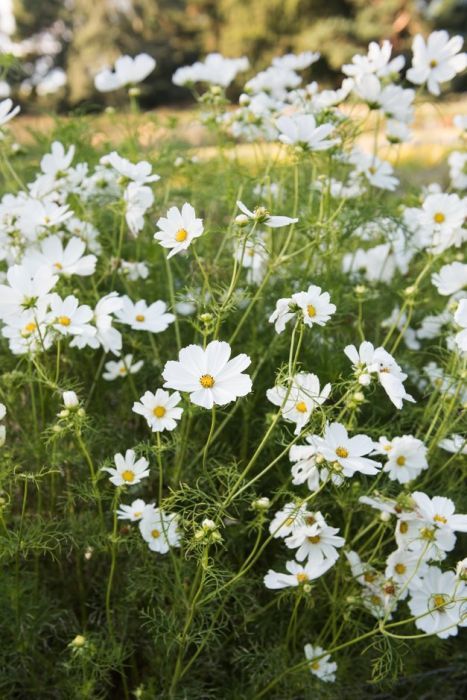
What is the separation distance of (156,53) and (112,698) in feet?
53.7

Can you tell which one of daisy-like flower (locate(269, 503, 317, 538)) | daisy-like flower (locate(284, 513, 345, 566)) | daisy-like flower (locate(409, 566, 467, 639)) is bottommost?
daisy-like flower (locate(409, 566, 467, 639))

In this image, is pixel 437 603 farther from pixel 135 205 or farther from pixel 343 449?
pixel 135 205

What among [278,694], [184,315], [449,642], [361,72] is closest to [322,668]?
[278,694]

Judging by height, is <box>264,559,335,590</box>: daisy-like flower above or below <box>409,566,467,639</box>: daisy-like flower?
above

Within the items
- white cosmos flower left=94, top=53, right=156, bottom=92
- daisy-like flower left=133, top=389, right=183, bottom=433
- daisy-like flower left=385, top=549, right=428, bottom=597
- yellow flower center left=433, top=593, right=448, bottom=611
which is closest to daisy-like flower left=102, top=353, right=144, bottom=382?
daisy-like flower left=133, top=389, right=183, bottom=433

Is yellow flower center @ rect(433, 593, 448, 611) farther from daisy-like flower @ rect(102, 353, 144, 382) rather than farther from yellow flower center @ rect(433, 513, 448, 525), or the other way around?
daisy-like flower @ rect(102, 353, 144, 382)

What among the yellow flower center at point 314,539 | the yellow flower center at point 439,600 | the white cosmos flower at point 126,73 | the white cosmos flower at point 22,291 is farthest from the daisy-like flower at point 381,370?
the white cosmos flower at point 126,73

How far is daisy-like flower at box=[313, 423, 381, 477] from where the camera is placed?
3.92ft

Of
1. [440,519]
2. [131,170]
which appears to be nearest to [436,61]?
[131,170]

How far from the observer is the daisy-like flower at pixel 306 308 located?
1.18 metres

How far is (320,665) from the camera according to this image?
153cm

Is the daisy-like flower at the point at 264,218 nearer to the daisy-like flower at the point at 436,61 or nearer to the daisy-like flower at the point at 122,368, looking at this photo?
the daisy-like flower at the point at 122,368

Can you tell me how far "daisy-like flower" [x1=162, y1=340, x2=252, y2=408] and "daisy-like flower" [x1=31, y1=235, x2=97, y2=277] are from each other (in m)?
0.53

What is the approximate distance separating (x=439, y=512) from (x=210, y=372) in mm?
522
